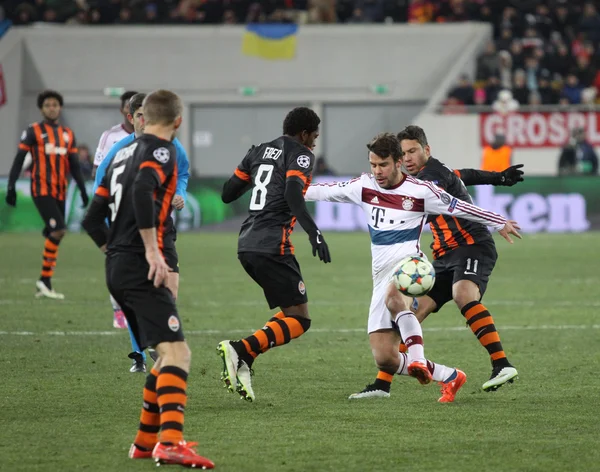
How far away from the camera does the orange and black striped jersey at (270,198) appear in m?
7.68

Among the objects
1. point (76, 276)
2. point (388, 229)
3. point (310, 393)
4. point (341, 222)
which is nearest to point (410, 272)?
point (388, 229)

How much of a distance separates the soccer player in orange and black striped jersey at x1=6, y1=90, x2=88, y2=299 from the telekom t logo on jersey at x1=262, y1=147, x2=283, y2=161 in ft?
21.1

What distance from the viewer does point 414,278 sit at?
24.3 ft

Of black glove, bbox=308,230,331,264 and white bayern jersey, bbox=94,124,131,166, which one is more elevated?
white bayern jersey, bbox=94,124,131,166

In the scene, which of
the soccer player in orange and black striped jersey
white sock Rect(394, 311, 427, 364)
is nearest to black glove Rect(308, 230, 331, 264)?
white sock Rect(394, 311, 427, 364)

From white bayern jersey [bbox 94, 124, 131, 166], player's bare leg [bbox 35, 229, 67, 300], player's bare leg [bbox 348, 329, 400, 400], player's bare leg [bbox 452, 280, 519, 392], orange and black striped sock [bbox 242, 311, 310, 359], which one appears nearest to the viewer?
orange and black striped sock [bbox 242, 311, 310, 359]

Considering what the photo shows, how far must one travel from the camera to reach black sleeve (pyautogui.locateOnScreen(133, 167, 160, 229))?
552 centimetres

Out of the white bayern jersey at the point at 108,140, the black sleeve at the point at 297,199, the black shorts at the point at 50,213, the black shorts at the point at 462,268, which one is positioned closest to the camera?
the black sleeve at the point at 297,199

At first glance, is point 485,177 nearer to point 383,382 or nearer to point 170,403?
point 383,382

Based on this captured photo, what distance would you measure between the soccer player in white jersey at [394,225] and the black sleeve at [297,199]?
55cm

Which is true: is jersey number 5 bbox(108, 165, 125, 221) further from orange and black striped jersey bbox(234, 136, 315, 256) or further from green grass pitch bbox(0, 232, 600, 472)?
orange and black striped jersey bbox(234, 136, 315, 256)

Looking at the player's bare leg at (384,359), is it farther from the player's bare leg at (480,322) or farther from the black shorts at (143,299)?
the black shorts at (143,299)

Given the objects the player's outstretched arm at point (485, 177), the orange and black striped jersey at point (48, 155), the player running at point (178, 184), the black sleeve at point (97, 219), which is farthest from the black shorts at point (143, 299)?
the orange and black striped jersey at point (48, 155)

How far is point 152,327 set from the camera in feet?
18.5
